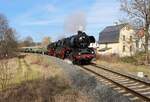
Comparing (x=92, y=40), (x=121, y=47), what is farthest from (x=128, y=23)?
(x=121, y=47)

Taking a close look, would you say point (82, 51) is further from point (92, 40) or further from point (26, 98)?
point (26, 98)

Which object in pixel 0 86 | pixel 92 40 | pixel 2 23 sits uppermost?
pixel 2 23

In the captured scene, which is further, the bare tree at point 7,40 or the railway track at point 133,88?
the bare tree at point 7,40

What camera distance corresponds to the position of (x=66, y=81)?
64.4 feet

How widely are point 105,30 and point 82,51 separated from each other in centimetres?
→ 7475

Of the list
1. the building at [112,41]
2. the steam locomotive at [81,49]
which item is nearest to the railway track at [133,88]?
the steam locomotive at [81,49]

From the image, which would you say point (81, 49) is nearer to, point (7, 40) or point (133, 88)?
point (133, 88)

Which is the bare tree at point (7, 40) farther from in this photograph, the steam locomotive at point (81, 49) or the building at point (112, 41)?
the steam locomotive at point (81, 49)

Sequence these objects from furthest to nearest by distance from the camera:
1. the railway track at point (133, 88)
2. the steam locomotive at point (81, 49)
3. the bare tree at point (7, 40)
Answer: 1. the bare tree at point (7, 40)
2. the steam locomotive at point (81, 49)
3. the railway track at point (133, 88)

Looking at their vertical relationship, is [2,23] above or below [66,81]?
above

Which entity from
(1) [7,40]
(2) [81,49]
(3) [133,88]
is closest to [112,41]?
(1) [7,40]

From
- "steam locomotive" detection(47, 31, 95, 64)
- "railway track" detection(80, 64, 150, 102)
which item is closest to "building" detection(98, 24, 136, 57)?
"steam locomotive" detection(47, 31, 95, 64)

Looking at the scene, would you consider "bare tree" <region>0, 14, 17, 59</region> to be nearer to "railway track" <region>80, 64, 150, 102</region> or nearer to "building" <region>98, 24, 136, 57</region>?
"building" <region>98, 24, 136, 57</region>

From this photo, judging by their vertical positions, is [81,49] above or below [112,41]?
below
